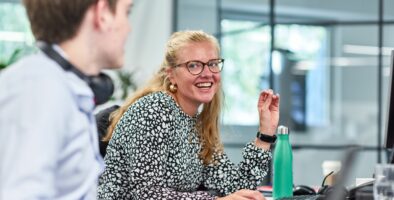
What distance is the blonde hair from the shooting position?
235 cm

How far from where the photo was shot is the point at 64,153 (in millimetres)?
1105

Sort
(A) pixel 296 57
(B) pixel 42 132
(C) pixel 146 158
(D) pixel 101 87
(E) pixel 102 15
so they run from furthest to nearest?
(A) pixel 296 57 → (C) pixel 146 158 → (D) pixel 101 87 → (E) pixel 102 15 → (B) pixel 42 132

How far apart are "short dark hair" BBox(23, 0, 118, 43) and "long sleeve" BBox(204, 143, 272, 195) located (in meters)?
1.30

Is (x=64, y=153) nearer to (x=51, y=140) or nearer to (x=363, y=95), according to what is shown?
(x=51, y=140)

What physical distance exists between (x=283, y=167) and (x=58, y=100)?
1.23 meters

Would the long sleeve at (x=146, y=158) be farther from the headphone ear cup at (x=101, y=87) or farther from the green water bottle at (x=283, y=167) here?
the headphone ear cup at (x=101, y=87)

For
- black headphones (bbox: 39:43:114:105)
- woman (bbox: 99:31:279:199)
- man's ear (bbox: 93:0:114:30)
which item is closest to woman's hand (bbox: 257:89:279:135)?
woman (bbox: 99:31:279:199)

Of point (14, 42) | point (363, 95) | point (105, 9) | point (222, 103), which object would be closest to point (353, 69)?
point (363, 95)

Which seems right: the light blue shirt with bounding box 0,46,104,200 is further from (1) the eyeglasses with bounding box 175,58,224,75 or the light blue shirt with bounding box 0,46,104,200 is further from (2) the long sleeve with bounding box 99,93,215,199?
(1) the eyeglasses with bounding box 175,58,224,75

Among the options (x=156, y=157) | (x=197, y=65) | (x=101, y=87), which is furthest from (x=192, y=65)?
(x=101, y=87)

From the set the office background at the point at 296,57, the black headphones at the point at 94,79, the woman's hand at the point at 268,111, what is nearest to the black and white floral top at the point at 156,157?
the woman's hand at the point at 268,111

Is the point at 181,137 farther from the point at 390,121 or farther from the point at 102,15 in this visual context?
the point at 102,15

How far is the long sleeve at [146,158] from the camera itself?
2068mm

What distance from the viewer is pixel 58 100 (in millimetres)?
1081
